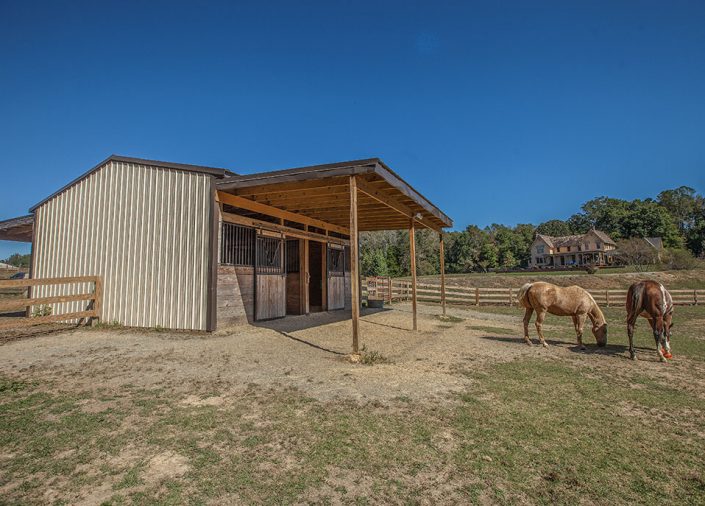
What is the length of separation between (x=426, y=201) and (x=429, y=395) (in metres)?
6.32

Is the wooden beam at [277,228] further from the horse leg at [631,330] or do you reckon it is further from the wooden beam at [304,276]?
the horse leg at [631,330]

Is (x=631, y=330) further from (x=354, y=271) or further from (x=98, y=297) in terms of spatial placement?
(x=98, y=297)

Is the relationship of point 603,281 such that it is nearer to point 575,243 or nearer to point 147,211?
point 147,211

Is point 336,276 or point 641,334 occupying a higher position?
point 336,276

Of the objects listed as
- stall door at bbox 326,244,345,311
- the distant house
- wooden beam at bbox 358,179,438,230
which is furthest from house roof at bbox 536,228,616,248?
wooden beam at bbox 358,179,438,230

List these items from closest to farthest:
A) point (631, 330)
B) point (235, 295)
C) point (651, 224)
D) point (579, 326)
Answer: point (631, 330) < point (579, 326) < point (235, 295) < point (651, 224)

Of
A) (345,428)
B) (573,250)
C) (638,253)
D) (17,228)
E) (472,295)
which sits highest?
(573,250)

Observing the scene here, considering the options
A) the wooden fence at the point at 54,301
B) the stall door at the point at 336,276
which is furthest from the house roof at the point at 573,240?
the wooden fence at the point at 54,301

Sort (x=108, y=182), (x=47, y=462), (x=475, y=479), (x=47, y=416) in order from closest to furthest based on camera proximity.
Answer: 1. (x=475, y=479)
2. (x=47, y=462)
3. (x=47, y=416)
4. (x=108, y=182)

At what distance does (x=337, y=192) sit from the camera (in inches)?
314

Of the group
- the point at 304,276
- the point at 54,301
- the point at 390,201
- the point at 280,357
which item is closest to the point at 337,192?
the point at 390,201

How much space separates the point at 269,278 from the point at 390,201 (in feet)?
13.3

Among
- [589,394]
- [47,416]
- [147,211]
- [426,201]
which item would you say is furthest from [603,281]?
[47,416]

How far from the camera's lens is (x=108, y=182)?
9.45 m
